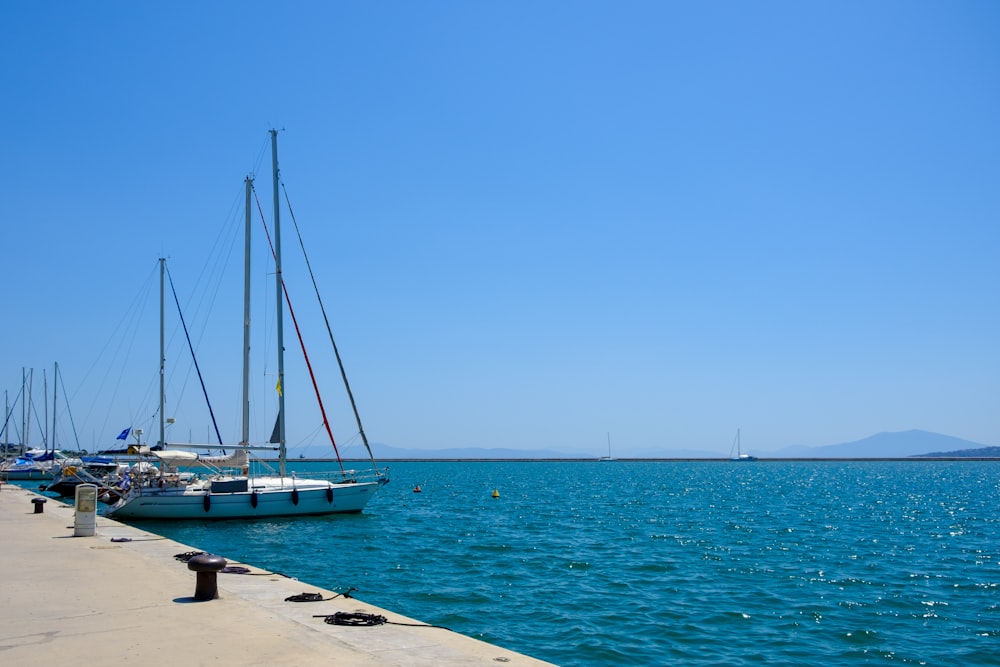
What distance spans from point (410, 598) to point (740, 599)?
26.1ft

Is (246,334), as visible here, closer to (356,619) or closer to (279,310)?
(279,310)

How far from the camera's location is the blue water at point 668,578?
48.9 feet

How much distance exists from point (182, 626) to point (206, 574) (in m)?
1.81

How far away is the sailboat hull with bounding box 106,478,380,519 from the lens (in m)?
34.5

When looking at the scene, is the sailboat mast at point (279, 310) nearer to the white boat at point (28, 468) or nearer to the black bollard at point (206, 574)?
the black bollard at point (206, 574)

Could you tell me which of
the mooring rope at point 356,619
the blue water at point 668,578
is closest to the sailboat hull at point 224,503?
the blue water at point 668,578

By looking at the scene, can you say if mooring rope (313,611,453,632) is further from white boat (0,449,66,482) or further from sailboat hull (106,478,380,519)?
white boat (0,449,66,482)

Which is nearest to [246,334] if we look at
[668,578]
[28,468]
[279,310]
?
[279,310]

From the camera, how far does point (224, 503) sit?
34.7m

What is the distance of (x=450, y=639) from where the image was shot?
403 inches

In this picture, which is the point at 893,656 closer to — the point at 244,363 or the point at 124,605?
the point at 124,605

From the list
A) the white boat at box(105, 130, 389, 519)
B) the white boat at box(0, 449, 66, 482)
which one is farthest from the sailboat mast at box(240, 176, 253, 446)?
the white boat at box(0, 449, 66, 482)

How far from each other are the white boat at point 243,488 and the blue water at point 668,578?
34.8 inches

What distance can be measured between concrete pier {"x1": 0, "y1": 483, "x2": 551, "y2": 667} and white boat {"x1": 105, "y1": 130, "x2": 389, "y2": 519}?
1925cm
